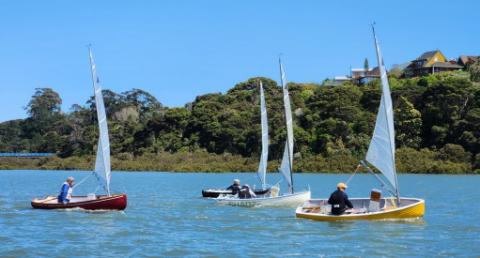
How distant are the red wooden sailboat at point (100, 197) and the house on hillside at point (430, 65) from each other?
10741 cm

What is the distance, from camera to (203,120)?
112 m

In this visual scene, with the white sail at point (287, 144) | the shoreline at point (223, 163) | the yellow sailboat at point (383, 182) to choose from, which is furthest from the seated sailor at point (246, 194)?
the shoreline at point (223, 163)

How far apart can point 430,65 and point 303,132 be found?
43880 mm

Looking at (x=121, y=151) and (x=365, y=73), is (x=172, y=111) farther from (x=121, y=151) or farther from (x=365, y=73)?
(x=365, y=73)

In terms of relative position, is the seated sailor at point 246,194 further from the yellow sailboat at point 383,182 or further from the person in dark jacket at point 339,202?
the person in dark jacket at point 339,202

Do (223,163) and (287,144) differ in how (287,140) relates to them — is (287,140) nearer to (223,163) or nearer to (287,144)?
(287,144)

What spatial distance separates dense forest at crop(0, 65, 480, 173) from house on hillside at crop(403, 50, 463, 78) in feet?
38.7

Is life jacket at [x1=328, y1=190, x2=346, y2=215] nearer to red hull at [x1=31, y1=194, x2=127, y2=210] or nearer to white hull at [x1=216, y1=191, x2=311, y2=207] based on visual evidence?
white hull at [x1=216, y1=191, x2=311, y2=207]

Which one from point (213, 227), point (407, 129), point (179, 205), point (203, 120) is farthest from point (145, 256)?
point (203, 120)

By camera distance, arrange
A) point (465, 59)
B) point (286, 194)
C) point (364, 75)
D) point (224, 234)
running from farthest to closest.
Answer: point (364, 75), point (465, 59), point (286, 194), point (224, 234)

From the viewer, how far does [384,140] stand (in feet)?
92.4

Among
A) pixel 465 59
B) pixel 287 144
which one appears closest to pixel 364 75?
pixel 465 59

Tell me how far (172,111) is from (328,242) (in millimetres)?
96835

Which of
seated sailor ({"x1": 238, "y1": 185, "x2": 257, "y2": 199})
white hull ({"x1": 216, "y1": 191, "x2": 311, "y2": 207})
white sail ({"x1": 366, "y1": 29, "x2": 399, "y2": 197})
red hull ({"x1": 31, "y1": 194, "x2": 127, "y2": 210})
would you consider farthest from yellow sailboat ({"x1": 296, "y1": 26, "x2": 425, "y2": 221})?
seated sailor ({"x1": 238, "y1": 185, "x2": 257, "y2": 199})
